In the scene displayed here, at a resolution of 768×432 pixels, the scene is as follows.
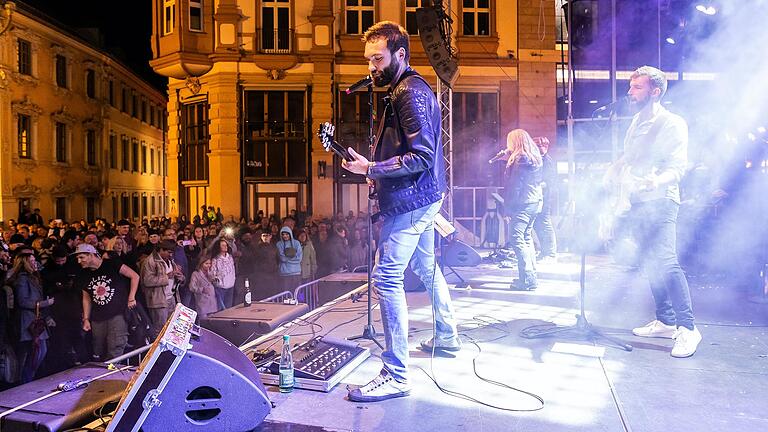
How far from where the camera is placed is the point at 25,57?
26250mm

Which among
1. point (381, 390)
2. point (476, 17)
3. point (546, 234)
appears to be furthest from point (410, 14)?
point (381, 390)

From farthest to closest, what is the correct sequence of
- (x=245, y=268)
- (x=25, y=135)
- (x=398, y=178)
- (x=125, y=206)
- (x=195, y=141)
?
1. (x=125, y=206)
2. (x=25, y=135)
3. (x=195, y=141)
4. (x=245, y=268)
5. (x=398, y=178)

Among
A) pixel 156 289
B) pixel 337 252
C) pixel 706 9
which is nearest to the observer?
pixel 156 289

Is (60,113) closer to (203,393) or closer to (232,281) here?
(232,281)

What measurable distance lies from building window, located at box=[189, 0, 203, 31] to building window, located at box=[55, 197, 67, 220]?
12.7 meters

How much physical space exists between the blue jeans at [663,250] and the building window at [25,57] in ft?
90.9

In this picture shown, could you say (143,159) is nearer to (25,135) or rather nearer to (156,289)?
(25,135)

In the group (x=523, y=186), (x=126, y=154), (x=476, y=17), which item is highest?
(x=476, y=17)

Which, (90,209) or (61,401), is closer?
(61,401)

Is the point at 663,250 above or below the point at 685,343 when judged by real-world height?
above

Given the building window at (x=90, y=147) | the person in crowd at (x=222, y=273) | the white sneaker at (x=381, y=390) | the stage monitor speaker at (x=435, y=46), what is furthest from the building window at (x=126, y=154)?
the white sneaker at (x=381, y=390)

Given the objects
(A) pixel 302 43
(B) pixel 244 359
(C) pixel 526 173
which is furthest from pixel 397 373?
(A) pixel 302 43

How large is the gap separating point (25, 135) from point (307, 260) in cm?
2102

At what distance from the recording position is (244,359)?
3350 millimetres
